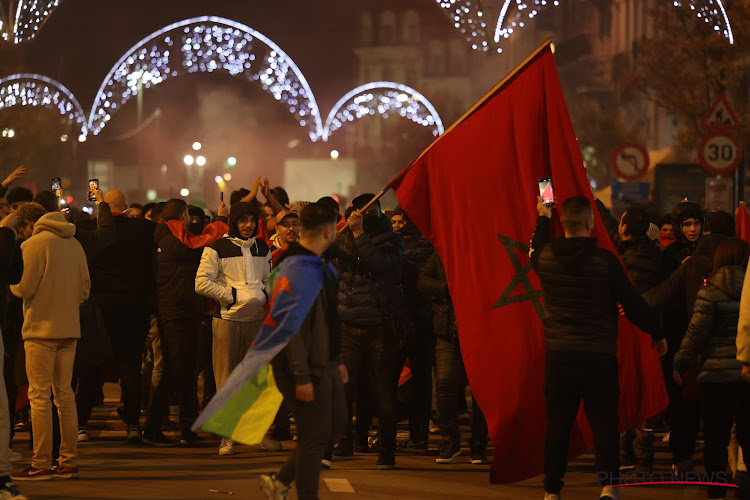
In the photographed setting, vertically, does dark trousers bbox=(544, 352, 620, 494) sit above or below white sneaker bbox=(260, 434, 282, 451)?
above

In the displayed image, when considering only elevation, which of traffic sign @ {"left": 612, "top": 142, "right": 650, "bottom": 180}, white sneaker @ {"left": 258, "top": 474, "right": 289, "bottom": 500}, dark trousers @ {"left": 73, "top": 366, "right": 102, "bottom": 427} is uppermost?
traffic sign @ {"left": 612, "top": 142, "right": 650, "bottom": 180}

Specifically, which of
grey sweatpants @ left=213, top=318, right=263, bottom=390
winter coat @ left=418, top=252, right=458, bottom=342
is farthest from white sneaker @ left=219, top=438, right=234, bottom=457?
winter coat @ left=418, top=252, right=458, bottom=342

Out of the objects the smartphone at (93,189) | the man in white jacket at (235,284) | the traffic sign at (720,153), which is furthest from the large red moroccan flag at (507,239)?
the traffic sign at (720,153)

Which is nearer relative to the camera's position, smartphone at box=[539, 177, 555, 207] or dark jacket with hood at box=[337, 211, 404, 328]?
smartphone at box=[539, 177, 555, 207]

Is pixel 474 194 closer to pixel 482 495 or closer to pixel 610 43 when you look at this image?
pixel 482 495

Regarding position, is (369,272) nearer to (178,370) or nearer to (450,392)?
(450,392)

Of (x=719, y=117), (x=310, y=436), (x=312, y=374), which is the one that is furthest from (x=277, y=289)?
(x=719, y=117)

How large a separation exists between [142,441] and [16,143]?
52.5 m

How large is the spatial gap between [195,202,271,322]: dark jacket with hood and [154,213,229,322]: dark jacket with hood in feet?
1.86

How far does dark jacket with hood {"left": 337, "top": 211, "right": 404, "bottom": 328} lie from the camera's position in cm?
1061

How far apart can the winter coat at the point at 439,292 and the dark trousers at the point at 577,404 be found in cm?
242

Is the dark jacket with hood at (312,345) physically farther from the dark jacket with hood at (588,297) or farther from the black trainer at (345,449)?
the black trainer at (345,449)

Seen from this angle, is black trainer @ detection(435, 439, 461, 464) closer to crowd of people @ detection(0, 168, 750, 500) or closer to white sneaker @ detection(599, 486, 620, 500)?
crowd of people @ detection(0, 168, 750, 500)

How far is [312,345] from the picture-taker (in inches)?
297
